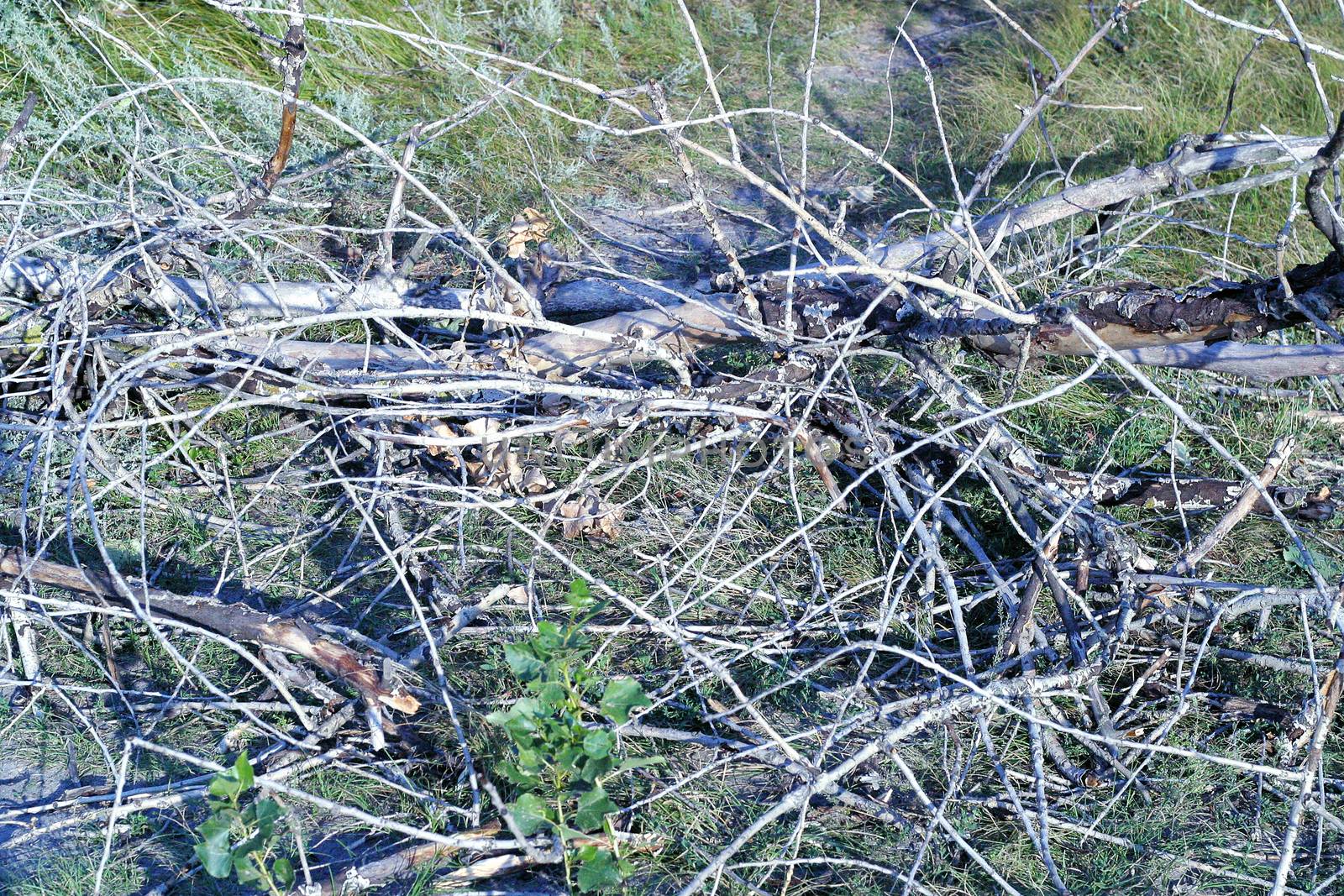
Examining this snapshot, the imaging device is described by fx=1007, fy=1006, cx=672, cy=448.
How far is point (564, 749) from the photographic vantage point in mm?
1635

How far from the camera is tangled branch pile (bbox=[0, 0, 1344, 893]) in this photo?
1.87 metres

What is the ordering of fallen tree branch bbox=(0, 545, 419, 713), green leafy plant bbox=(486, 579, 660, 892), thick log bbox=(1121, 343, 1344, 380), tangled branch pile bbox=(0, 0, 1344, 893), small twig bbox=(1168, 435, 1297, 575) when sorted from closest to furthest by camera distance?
green leafy plant bbox=(486, 579, 660, 892)
tangled branch pile bbox=(0, 0, 1344, 893)
fallen tree branch bbox=(0, 545, 419, 713)
small twig bbox=(1168, 435, 1297, 575)
thick log bbox=(1121, 343, 1344, 380)

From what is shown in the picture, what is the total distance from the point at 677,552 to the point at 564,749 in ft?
2.97

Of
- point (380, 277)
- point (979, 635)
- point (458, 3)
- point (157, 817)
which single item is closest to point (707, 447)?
point (979, 635)

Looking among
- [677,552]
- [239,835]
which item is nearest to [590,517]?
[677,552]

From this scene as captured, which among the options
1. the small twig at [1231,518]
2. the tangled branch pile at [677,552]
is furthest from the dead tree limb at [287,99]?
the small twig at [1231,518]

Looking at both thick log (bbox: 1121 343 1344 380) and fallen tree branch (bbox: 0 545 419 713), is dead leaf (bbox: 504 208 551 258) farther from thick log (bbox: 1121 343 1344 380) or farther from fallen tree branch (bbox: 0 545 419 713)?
thick log (bbox: 1121 343 1344 380)

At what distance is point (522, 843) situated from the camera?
69.0 inches

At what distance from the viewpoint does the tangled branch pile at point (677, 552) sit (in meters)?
1.87

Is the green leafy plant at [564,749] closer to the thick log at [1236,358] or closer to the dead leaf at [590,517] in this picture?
the dead leaf at [590,517]

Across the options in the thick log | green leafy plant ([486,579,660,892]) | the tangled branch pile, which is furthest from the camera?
the thick log

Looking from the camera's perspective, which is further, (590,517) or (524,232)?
(524,232)

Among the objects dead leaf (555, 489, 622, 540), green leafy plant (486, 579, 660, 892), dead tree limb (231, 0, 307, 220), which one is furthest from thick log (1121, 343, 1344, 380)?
dead tree limb (231, 0, 307, 220)

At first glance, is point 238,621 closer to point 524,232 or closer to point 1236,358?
point 524,232
